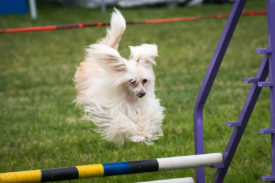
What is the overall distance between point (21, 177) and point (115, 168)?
54cm

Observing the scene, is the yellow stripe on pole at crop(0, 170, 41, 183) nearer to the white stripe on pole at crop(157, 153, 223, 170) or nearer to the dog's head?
the white stripe on pole at crop(157, 153, 223, 170)

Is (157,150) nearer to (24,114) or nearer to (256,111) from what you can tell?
(256,111)

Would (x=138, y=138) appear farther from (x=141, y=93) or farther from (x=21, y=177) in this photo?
(x=21, y=177)

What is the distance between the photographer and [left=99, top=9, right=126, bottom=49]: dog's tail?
13.0 feet

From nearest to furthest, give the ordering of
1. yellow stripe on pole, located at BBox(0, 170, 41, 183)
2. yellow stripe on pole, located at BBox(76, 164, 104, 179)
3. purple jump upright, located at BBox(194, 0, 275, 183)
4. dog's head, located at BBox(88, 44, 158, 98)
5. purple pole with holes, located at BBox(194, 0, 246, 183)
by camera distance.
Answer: yellow stripe on pole, located at BBox(0, 170, 41, 183) → yellow stripe on pole, located at BBox(76, 164, 104, 179) → purple jump upright, located at BBox(194, 0, 275, 183) → purple pole with holes, located at BBox(194, 0, 246, 183) → dog's head, located at BBox(88, 44, 158, 98)

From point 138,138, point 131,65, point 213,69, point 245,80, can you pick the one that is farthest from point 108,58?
point 245,80

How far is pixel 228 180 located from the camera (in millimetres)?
3885

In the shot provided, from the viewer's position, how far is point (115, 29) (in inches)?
160

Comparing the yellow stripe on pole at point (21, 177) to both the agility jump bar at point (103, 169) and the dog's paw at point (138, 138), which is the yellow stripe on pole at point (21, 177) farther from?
the dog's paw at point (138, 138)

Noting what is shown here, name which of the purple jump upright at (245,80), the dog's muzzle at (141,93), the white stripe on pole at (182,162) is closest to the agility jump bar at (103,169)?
the white stripe on pole at (182,162)

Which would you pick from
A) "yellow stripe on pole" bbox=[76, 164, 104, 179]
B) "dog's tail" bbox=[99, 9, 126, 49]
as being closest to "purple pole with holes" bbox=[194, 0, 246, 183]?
"yellow stripe on pole" bbox=[76, 164, 104, 179]

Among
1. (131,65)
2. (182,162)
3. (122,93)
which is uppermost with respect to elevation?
(131,65)

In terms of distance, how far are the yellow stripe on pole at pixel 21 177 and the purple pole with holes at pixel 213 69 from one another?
3.77 ft

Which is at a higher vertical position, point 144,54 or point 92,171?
point 144,54
